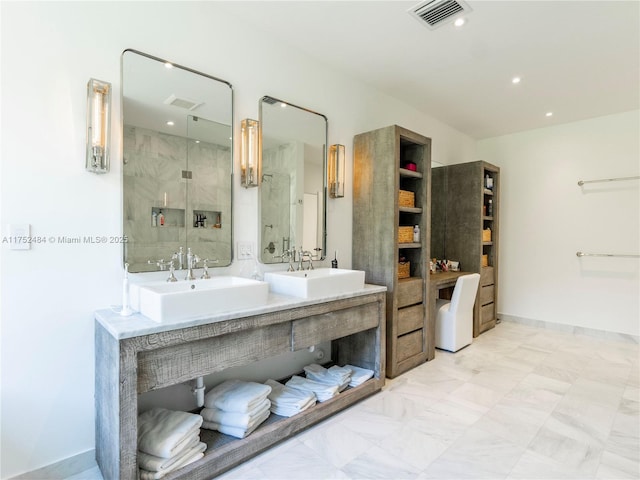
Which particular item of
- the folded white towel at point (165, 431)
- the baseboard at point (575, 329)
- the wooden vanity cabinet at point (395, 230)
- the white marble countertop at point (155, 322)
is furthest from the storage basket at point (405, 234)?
the baseboard at point (575, 329)

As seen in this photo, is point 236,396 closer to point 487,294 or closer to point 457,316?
point 457,316

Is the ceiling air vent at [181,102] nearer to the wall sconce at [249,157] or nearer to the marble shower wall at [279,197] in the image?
the wall sconce at [249,157]

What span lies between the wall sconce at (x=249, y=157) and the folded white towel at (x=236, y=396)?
1302mm

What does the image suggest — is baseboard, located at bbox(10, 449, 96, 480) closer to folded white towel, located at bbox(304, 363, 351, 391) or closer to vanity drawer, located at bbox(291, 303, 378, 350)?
vanity drawer, located at bbox(291, 303, 378, 350)

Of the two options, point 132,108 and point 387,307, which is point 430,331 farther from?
point 132,108

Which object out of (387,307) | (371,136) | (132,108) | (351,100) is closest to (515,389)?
(387,307)

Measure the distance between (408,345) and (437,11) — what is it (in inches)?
101

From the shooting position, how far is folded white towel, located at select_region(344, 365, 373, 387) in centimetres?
258

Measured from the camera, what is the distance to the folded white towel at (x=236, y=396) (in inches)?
76.7

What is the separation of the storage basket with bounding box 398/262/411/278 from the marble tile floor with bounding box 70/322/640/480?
2.78 feet

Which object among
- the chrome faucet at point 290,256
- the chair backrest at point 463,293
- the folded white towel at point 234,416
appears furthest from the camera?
the chair backrest at point 463,293

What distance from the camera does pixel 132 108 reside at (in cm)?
196

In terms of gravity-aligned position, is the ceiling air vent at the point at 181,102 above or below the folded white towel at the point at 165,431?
above

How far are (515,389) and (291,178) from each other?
8.05ft
